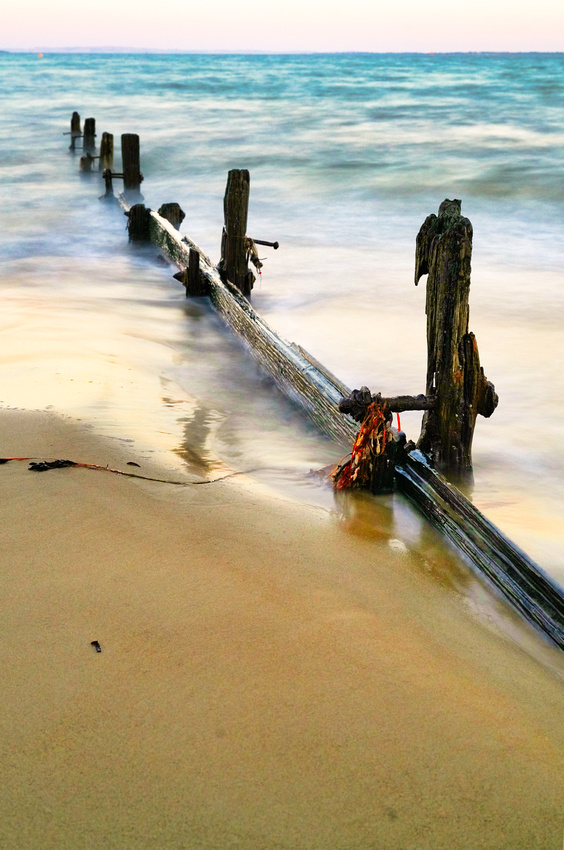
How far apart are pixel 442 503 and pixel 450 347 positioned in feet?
2.51

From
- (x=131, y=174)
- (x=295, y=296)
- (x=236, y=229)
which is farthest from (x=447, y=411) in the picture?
(x=131, y=174)

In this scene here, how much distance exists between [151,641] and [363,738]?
73 centimetres

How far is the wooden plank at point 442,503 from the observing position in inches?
106

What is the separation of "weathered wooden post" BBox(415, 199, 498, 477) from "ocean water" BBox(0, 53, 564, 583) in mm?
428

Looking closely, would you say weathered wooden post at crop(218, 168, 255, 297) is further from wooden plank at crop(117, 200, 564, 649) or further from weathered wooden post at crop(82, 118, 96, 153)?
weathered wooden post at crop(82, 118, 96, 153)

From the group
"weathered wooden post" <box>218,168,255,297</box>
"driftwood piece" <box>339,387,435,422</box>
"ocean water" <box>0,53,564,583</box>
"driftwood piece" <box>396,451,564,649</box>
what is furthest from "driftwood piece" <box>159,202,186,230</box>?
"driftwood piece" <box>396,451,564,649</box>

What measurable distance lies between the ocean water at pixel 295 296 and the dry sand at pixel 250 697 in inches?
33.1

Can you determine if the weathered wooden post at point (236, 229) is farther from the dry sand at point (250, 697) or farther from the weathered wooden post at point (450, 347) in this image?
the dry sand at point (250, 697)

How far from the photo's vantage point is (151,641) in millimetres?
2408

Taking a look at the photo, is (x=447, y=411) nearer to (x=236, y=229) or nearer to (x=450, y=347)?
(x=450, y=347)

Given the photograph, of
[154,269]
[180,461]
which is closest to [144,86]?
[154,269]

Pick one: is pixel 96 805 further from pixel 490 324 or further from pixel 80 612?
pixel 490 324

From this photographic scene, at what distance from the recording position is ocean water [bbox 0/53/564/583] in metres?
4.55

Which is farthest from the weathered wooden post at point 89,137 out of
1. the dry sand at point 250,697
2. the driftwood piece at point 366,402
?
the dry sand at point 250,697
